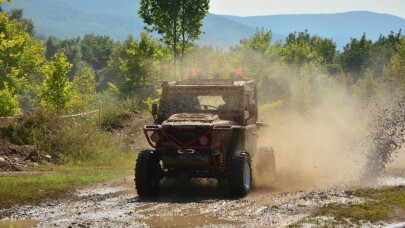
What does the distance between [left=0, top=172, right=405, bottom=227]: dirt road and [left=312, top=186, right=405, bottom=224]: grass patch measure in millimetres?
334

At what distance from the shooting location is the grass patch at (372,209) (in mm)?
10367

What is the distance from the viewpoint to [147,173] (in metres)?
13.9

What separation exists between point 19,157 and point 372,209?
13.9 meters

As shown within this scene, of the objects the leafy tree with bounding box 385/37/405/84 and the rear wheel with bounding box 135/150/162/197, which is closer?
the rear wheel with bounding box 135/150/162/197

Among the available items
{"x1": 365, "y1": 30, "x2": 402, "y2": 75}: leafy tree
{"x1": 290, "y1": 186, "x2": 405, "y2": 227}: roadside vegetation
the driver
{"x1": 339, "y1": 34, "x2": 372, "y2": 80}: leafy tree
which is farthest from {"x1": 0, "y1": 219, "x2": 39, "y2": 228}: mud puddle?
{"x1": 339, "y1": 34, "x2": 372, "y2": 80}: leafy tree

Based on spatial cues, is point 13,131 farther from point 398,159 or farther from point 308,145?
point 398,159

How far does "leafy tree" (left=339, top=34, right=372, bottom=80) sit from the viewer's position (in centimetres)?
13750

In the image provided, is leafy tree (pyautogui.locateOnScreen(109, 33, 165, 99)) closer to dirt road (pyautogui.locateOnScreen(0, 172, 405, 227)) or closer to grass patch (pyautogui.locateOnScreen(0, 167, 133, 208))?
grass patch (pyautogui.locateOnScreen(0, 167, 133, 208))

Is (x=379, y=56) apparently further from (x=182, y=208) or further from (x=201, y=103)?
(x=182, y=208)

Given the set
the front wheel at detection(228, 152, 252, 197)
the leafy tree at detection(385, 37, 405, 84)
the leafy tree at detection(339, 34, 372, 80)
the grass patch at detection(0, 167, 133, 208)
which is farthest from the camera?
the leafy tree at detection(339, 34, 372, 80)

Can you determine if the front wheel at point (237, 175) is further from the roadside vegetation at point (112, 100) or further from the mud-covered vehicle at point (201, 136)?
the roadside vegetation at point (112, 100)

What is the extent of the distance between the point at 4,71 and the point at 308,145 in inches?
1531

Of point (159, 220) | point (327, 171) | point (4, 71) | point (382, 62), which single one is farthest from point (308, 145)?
point (382, 62)

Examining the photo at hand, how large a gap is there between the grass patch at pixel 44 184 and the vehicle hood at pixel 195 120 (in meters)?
3.01
